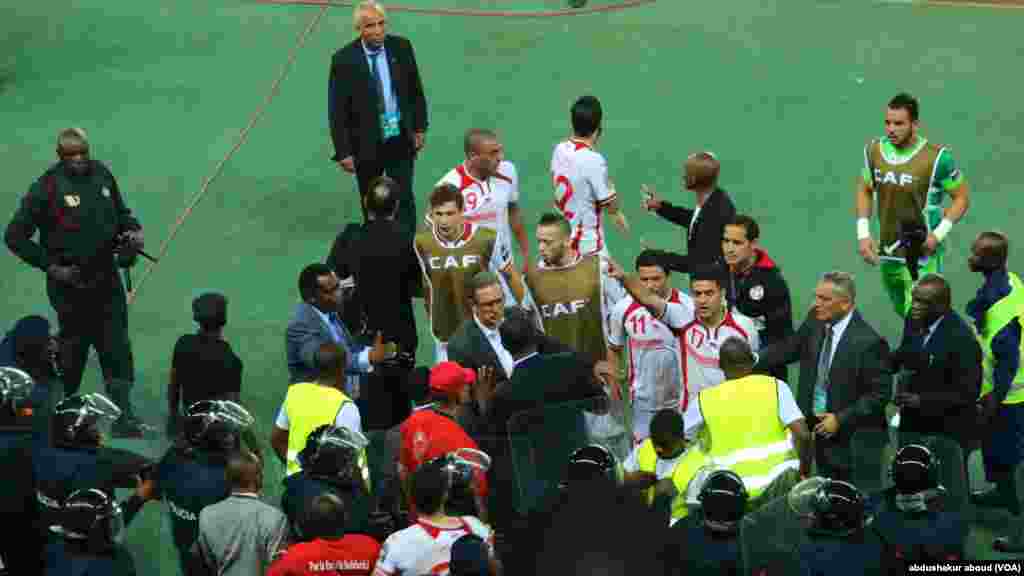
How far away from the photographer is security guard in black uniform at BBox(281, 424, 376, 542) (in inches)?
319

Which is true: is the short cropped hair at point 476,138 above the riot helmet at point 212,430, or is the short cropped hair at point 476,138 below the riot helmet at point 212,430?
above

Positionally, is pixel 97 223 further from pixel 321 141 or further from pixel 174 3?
pixel 174 3

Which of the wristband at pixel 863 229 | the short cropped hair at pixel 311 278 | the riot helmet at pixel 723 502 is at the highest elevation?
the wristband at pixel 863 229

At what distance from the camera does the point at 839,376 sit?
376 inches

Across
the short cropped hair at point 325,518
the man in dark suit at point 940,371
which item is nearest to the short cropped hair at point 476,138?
the man in dark suit at point 940,371

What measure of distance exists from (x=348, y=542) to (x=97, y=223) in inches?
162

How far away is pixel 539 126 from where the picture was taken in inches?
620

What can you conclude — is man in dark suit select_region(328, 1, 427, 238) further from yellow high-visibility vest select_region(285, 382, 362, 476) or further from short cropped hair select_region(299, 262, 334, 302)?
yellow high-visibility vest select_region(285, 382, 362, 476)

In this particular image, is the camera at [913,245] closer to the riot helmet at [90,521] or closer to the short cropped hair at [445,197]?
the short cropped hair at [445,197]

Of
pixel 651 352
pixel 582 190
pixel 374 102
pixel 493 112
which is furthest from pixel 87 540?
pixel 493 112

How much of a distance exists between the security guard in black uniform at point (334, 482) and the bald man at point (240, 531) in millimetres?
138

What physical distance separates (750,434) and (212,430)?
2.53 m

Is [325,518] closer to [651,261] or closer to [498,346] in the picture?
[498,346]

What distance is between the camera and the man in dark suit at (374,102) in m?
12.7
